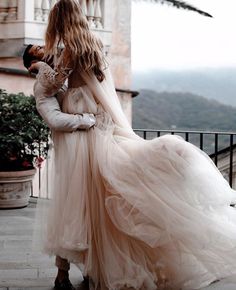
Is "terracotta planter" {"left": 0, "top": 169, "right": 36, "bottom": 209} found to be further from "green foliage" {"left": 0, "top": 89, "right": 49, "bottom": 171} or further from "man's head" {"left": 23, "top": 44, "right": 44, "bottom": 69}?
"man's head" {"left": 23, "top": 44, "right": 44, "bottom": 69}

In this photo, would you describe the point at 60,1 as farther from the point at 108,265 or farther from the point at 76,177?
the point at 108,265

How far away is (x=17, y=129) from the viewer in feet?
16.9

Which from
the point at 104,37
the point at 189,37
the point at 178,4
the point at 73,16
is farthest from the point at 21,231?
the point at 178,4

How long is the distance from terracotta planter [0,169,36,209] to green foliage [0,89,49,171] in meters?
0.08

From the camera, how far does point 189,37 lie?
5.84 metres

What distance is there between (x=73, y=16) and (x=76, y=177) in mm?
724

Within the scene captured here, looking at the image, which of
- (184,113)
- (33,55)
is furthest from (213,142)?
(33,55)

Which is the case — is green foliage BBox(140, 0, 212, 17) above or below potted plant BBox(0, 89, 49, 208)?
above

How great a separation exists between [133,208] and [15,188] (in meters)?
2.68

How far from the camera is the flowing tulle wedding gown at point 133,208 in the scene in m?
2.70

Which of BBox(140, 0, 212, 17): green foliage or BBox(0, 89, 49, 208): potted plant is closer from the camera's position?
BBox(0, 89, 49, 208): potted plant

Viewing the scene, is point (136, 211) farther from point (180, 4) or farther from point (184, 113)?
point (180, 4)

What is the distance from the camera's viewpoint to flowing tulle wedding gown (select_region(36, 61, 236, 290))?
2.70 metres

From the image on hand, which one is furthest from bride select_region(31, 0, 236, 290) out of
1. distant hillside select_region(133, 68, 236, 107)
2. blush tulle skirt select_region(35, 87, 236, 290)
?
distant hillside select_region(133, 68, 236, 107)
